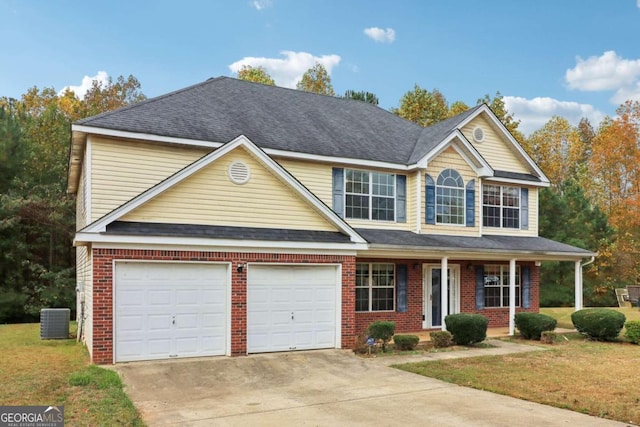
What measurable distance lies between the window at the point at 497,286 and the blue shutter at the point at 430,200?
9.86ft

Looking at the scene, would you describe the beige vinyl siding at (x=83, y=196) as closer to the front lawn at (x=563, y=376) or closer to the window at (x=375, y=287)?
the window at (x=375, y=287)

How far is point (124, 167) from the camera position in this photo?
1364 centimetres

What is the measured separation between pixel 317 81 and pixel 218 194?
29.2 meters

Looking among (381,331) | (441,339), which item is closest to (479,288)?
(441,339)

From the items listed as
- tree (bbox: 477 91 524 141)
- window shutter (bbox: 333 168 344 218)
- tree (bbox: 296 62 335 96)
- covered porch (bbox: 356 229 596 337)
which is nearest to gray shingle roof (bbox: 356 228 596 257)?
covered porch (bbox: 356 229 596 337)

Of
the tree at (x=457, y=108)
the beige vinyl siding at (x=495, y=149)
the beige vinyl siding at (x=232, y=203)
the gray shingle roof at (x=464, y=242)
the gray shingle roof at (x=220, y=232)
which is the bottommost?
the gray shingle roof at (x=464, y=242)

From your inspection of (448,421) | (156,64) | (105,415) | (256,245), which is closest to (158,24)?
(156,64)

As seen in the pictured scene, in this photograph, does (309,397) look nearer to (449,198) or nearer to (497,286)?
(449,198)

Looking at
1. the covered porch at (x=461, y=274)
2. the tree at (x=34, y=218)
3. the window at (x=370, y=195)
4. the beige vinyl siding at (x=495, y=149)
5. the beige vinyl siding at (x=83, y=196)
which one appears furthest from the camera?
the tree at (x=34, y=218)

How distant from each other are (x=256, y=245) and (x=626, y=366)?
8690 millimetres

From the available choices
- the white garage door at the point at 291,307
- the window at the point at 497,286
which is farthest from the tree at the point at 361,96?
the white garage door at the point at 291,307

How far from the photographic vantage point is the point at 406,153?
18.3m

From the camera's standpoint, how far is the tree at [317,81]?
3994cm

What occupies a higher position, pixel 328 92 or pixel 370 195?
pixel 328 92
